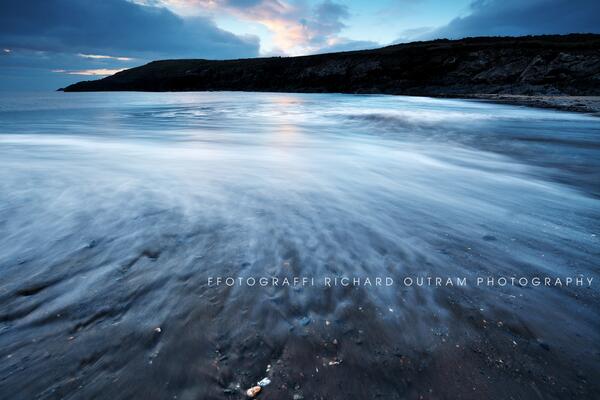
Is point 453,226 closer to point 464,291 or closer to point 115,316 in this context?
point 464,291

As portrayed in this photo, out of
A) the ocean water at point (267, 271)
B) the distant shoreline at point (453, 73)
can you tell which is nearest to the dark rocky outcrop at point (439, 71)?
the distant shoreline at point (453, 73)

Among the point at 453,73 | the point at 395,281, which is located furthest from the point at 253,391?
the point at 453,73

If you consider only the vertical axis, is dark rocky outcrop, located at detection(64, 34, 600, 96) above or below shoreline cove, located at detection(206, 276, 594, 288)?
above

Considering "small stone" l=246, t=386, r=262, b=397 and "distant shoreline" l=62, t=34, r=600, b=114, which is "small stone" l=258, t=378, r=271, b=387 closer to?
"small stone" l=246, t=386, r=262, b=397

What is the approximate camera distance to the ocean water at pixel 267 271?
1.54 metres

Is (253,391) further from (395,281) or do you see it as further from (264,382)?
(395,281)

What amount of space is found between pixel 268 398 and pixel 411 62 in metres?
53.9

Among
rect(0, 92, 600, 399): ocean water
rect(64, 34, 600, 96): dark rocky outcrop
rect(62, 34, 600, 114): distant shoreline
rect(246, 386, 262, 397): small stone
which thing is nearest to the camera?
rect(246, 386, 262, 397): small stone

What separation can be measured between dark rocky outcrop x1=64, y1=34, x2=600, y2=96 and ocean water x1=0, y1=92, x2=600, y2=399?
30.8 metres

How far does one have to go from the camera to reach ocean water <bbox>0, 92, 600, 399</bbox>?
1.54 m

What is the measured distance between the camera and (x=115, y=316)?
72.3 inches

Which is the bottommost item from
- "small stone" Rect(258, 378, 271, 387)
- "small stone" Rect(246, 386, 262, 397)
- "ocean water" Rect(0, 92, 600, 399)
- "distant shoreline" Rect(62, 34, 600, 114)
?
"small stone" Rect(246, 386, 262, 397)

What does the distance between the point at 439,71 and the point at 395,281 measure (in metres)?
47.3

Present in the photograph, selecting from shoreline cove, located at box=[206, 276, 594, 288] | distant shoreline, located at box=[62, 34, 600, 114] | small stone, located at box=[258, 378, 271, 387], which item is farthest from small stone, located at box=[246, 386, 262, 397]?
distant shoreline, located at box=[62, 34, 600, 114]
